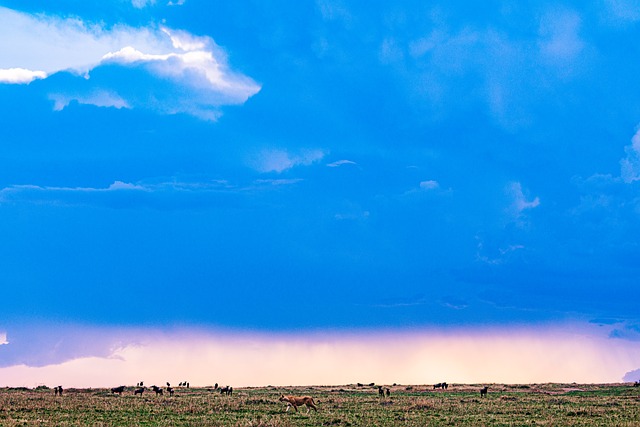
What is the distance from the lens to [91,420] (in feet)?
122

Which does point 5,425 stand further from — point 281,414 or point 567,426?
point 567,426

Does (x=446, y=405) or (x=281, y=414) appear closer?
(x=281, y=414)

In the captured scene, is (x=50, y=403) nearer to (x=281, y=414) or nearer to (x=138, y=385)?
(x=281, y=414)

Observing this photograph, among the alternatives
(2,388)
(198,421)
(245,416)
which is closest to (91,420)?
(198,421)

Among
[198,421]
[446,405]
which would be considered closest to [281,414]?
[198,421]

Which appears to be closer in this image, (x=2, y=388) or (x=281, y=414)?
(x=281, y=414)

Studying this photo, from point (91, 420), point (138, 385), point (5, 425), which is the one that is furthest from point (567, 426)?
point (138, 385)

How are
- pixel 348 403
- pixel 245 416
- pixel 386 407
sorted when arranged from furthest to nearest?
pixel 348 403
pixel 386 407
pixel 245 416

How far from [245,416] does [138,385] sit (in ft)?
137

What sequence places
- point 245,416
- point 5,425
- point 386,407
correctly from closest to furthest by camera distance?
point 5,425 → point 245,416 → point 386,407

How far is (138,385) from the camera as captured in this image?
78.0m

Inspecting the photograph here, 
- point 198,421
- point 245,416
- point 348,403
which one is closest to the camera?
point 198,421

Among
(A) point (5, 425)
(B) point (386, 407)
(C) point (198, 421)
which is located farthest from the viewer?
(B) point (386, 407)

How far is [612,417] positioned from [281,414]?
18974mm
